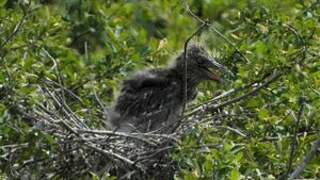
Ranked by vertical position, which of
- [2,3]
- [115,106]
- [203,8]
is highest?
[203,8]

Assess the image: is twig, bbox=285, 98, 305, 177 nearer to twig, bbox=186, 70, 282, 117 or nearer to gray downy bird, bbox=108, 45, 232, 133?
twig, bbox=186, 70, 282, 117

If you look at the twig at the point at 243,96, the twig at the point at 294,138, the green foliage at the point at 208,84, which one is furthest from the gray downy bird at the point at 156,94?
the twig at the point at 294,138

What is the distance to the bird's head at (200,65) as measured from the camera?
31.9 ft

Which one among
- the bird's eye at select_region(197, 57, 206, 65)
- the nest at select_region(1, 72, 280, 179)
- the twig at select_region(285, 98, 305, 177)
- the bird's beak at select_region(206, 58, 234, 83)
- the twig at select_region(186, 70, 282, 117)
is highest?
the bird's eye at select_region(197, 57, 206, 65)

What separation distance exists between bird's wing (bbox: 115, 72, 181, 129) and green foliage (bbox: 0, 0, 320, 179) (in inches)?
7.8

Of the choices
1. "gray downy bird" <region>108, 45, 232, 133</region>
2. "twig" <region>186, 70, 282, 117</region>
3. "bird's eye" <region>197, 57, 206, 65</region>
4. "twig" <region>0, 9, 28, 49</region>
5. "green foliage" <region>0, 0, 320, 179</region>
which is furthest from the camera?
"bird's eye" <region>197, 57, 206, 65</region>

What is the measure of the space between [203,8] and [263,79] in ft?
11.3

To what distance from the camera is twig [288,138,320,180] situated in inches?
284

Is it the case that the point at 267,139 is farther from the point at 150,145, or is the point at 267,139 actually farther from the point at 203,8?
the point at 203,8

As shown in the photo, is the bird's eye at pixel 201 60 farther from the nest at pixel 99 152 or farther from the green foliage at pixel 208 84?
the nest at pixel 99 152

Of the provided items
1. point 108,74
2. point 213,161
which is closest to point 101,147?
point 213,161

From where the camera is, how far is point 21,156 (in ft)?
26.5

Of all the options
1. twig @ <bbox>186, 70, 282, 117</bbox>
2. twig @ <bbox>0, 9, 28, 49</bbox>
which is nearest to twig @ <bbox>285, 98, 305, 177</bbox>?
twig @ <bbox>186, 70, 282, 117</bbox>

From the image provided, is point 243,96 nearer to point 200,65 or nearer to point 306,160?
point 306,160
